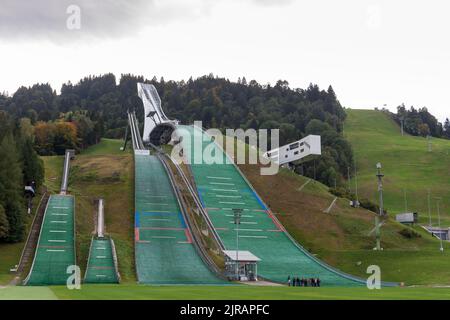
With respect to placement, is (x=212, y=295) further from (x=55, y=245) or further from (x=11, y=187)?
(x=11, y=187)

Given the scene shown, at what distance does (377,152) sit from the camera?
161750 mm

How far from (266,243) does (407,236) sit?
16.8 m

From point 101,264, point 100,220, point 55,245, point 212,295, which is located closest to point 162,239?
point 100,220

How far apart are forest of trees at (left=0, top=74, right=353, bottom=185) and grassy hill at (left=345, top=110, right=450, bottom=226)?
32.0ft

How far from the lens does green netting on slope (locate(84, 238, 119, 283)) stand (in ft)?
143

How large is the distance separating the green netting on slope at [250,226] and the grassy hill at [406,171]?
131ft

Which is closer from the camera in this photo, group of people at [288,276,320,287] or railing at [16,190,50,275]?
group of people at [288,276,320,287]

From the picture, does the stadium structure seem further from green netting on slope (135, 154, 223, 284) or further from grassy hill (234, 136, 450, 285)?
grassy hill (234, 136, 450, 285)

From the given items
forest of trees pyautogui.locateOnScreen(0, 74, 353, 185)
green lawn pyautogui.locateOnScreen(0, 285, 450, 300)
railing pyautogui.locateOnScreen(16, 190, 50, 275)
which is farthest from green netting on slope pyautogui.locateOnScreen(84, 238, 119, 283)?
forest of trees pyautogui.locateOnScreen(0, 74, 353, 185)

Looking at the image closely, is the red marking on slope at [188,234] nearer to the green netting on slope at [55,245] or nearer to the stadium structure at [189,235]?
the stadium structure at [189,235]

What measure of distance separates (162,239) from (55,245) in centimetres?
1010
